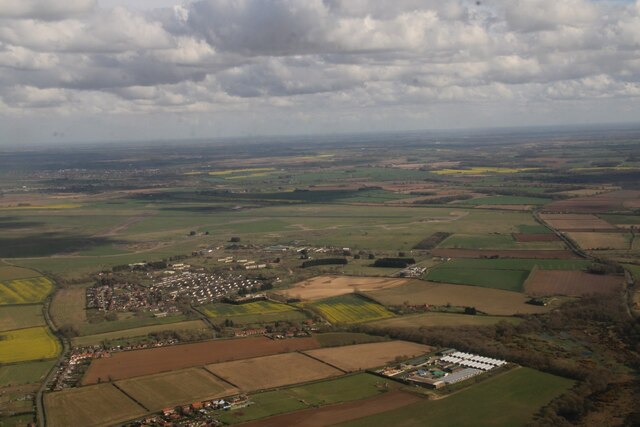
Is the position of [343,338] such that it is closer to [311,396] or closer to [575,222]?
[311,396]

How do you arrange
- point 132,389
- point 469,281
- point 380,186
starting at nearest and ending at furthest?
point 132,389 < point 469,281 < point 380,186

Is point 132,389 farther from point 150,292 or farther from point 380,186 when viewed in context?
point 380,186

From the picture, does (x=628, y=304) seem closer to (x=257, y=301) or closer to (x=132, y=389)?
(x=257, y=301)

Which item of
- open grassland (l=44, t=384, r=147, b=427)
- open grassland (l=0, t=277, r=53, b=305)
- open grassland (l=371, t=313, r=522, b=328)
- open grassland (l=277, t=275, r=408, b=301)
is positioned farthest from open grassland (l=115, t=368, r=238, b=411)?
open grassland (l=0, t=277, r=53, b=305)

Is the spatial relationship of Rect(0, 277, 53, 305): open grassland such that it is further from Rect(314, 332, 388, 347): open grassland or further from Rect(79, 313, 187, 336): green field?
Rect(314, 332, 388, 347): open grassland

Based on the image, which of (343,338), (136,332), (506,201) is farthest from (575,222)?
(136,332)

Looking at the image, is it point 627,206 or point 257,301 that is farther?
point 627,206

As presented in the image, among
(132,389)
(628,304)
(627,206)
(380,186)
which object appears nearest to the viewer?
(132,389)

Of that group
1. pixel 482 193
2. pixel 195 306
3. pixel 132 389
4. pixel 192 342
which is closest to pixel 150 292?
pixel 195 306
